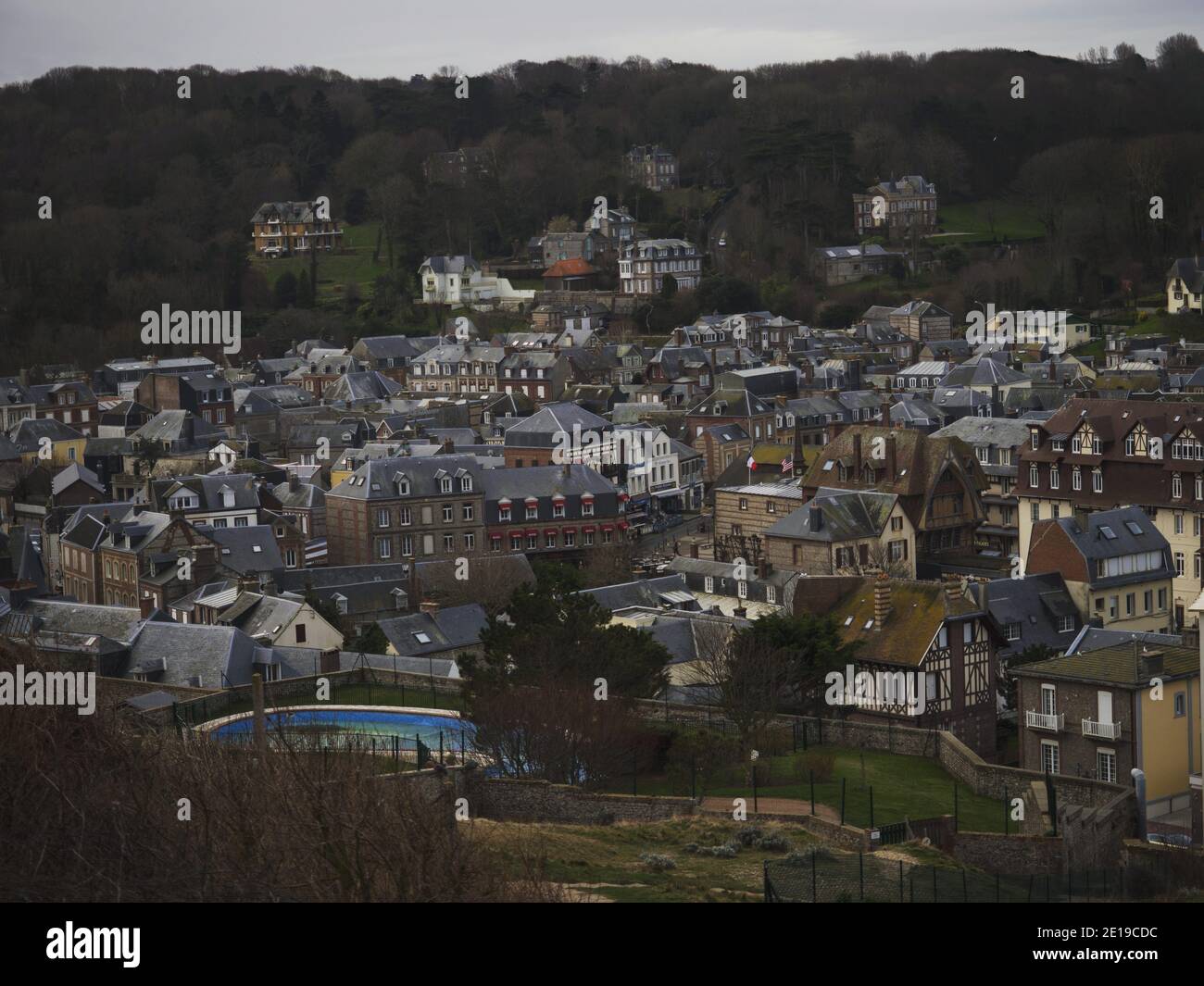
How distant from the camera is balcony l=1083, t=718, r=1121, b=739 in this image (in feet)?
96.9

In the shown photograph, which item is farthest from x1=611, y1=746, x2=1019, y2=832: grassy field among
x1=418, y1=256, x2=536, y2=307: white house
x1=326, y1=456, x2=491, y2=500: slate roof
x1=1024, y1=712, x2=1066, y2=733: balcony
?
x1=418, y1=256, x2=536, y2=307: white house

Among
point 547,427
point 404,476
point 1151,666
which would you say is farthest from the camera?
point 547,427

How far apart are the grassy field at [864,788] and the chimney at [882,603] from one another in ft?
18.1

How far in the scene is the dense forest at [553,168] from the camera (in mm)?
98062

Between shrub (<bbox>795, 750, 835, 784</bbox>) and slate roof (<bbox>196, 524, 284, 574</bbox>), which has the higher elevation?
slate roof (<bbox>196, 524, 284, 574</bbox>)

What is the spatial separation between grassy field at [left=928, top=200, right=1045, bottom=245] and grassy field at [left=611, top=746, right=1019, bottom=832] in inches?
3011

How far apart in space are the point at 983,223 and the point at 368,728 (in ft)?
273

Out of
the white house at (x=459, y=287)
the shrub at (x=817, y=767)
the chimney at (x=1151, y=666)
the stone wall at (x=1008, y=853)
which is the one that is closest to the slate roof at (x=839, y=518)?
the chimney at (x=1151, y=666)

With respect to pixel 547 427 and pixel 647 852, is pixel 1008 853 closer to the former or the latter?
pixel 647 852

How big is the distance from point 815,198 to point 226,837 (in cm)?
9037

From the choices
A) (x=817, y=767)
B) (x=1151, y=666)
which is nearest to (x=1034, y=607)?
(x=1151, y=666)

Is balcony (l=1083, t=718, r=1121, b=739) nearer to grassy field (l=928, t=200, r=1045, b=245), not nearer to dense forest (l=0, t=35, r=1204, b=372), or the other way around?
dense forest (l=0, t=35, r=1204, b=372)

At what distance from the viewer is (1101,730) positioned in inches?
1172

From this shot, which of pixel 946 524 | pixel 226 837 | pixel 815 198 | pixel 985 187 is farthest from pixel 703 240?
pixel 226 837
